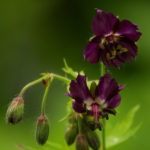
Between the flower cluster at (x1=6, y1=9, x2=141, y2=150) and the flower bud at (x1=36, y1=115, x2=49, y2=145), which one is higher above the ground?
the flower cluster at (x1=6, y1=9, x2=141, y2=150)

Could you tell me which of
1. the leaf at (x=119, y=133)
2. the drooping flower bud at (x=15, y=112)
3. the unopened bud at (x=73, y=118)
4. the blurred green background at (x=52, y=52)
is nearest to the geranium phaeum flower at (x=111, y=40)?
the unopened bud at (x=73, y=118)

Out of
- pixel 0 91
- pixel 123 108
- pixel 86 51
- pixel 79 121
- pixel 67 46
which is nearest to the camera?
pixel 86 51

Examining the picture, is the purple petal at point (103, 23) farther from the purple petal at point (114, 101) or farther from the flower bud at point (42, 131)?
the flower bud at point (42, 131)

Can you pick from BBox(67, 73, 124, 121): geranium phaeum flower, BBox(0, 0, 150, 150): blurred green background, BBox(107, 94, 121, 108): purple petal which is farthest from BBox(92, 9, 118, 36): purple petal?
BBox(0, 0, 150, 150): blurred green background

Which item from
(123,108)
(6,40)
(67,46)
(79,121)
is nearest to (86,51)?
(79,121)

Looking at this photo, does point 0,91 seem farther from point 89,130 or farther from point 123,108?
point 89,130

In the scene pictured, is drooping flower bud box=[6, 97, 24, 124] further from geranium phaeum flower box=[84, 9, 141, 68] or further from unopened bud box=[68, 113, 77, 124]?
geranium phaeum flower box=[84, 9, 141, 68]
